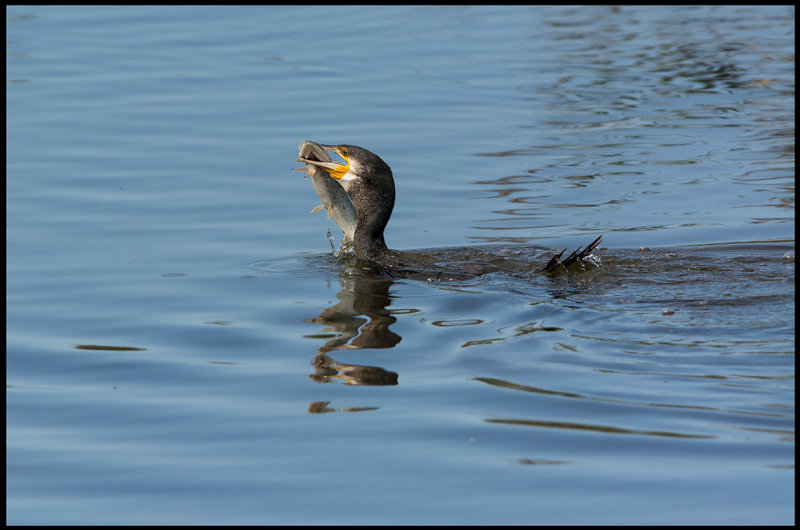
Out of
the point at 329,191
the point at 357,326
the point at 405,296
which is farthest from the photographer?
the point at 329,191

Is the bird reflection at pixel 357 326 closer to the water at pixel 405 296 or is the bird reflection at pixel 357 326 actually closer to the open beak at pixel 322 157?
the water at pixel 405 296

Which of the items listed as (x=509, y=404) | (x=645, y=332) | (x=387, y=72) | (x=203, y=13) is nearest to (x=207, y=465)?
(x=509, y=404)

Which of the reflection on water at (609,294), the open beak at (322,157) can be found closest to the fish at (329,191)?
the open beak at (322,157)

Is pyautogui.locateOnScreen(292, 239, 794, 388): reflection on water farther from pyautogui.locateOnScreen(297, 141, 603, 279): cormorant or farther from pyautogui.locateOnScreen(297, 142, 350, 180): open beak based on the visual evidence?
pyautogui.locateOnScreen(297, 142, 350, 180): open beak

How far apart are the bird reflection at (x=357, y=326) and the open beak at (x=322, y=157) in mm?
→ 760

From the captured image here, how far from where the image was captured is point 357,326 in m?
7.48

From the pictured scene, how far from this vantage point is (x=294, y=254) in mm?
9320

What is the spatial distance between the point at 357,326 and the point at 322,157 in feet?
6.51

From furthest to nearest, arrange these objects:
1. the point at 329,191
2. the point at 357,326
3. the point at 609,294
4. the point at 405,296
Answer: the point at 329,191 < the point at 405,296 < the point at 609,294 < the point at 357,326

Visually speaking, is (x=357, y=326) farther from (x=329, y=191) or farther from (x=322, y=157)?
(x=322, y=157)

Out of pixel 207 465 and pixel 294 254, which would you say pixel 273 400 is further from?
pixel 294 254

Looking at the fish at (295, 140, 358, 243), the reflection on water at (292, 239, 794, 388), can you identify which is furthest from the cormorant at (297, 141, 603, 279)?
the reflection on water at (292, 239, 794, 388)

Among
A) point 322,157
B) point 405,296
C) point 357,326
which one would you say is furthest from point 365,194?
point 357,326

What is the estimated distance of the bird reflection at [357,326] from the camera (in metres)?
6.38
